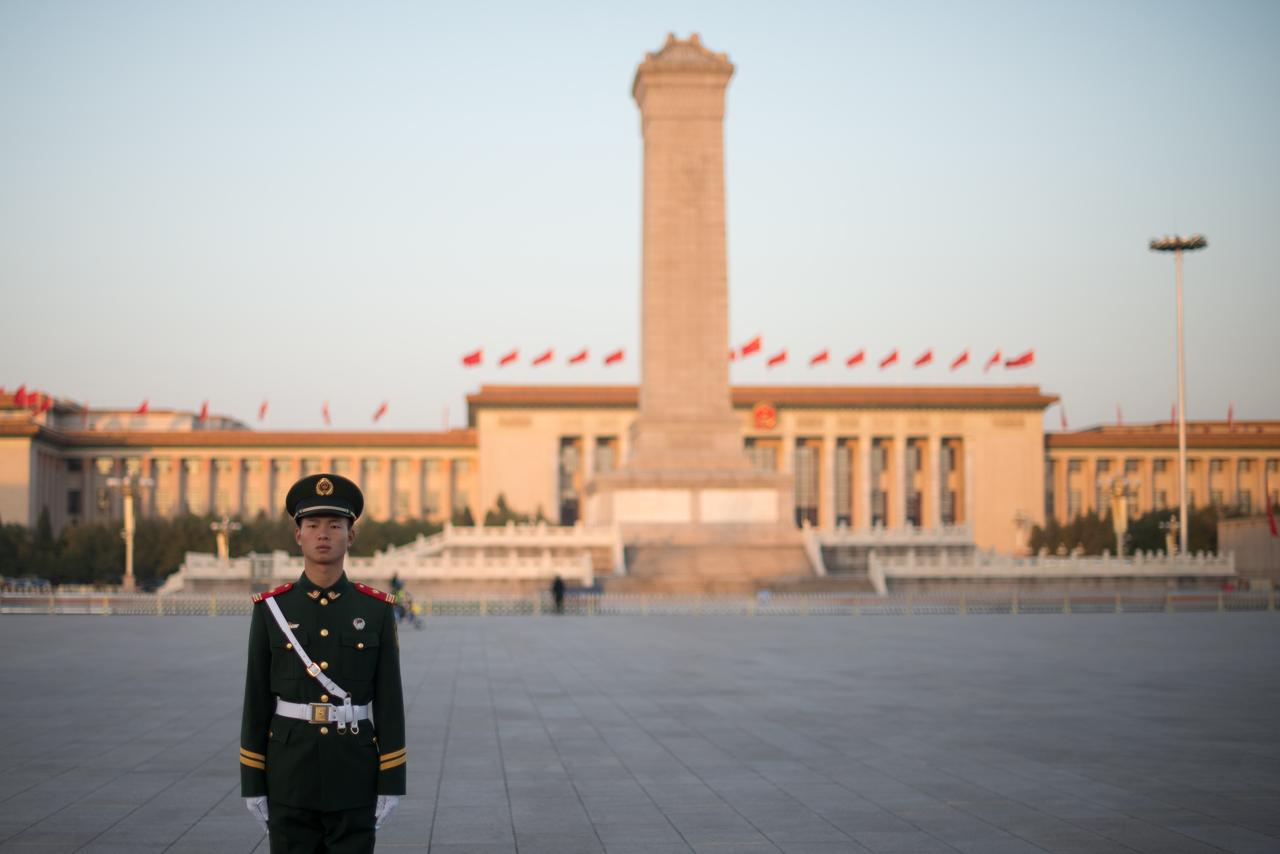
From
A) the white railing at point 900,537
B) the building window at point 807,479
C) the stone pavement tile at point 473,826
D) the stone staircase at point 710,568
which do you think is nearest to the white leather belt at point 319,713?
the stone pavement tile at point 473,826

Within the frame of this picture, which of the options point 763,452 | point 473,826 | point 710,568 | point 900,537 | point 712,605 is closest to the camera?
point 473,826

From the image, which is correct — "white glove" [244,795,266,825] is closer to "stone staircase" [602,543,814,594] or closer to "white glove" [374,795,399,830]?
"white glove" [374,795,399,830]

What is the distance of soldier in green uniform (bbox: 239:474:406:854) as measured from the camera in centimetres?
476

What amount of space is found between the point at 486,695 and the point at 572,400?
74189mm

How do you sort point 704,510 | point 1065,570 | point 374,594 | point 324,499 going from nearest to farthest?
point 324,499 → point 374,594 → point 1065,570 → point 704,510

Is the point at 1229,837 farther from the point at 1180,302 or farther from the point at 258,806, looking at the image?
the point at 1180,302

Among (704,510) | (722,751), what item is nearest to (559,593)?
(704,510)

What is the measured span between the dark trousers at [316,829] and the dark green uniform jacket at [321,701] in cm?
4

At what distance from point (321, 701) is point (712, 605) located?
3072cm

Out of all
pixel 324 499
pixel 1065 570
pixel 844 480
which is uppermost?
pixel 844 480

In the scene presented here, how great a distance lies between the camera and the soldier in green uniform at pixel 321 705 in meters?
4.76

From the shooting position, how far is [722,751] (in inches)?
441

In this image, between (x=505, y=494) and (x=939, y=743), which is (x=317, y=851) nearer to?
(x=939, y=743)

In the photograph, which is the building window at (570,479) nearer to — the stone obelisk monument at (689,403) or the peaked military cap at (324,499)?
the stone obelisk monument at (689,403)
